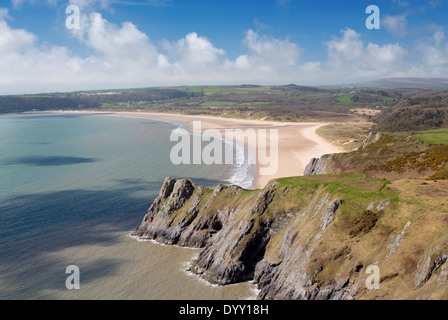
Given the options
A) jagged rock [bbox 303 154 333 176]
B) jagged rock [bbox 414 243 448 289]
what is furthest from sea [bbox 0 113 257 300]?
jagged rock [bbox 414 243 448 289]

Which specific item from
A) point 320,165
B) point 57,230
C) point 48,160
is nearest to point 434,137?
point 320,165

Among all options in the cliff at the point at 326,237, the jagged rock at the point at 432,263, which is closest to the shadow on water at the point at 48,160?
the cliff at the point at 326,237

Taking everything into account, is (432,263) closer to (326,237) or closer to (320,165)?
(326,237)

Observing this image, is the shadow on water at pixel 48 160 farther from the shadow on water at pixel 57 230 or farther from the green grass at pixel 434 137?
the green grass at pixel 434 137

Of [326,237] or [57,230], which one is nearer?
[326,237]

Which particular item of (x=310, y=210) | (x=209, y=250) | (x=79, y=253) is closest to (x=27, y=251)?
(x=79, y=253)
